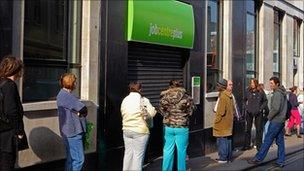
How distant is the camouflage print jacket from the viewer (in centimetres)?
934

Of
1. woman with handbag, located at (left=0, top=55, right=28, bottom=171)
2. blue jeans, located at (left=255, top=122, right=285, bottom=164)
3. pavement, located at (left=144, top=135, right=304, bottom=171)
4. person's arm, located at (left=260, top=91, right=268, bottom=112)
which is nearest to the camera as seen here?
woman with handbag, located at (left=0, top=55, right=28, bottom=171)

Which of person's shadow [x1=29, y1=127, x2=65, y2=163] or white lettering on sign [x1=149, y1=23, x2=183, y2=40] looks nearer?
person's shadow [x1=29, y1=127, x2=65, y2=163]

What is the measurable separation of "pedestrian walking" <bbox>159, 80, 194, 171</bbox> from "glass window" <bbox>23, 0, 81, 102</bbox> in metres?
1.55

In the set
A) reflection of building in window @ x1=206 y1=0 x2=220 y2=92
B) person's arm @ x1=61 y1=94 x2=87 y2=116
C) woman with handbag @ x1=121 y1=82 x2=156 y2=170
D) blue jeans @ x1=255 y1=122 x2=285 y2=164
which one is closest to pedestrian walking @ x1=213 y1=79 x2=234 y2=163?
blue jeans @ x1=255 y1=122 x2=285 y2=164

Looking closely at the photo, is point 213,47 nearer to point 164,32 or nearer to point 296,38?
point 164,32

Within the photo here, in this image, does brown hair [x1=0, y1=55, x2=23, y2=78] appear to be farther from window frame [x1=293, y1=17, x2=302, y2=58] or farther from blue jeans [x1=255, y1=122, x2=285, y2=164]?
window frame [x1=293, y1=17, x2=302, y2=58]

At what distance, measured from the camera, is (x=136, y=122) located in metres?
8.72

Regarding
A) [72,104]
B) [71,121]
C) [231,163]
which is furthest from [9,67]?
[231,163]

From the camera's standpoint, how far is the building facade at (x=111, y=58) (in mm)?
7762

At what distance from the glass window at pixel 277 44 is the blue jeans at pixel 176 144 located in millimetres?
12342

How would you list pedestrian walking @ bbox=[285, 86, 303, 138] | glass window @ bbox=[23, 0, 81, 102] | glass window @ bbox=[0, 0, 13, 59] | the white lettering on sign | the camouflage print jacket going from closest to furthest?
glass window @ bbox=[0, 0, 13, 59]
glass window @ bbox=[23, 0, 81, 102]
the camouflage print jacket
the white lettering on sign
pedestrian walking @ bbox=[285, 86, 303, 138]

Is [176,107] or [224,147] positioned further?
[224,147]

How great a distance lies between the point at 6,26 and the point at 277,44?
1600 cm

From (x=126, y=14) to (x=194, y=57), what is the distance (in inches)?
139
